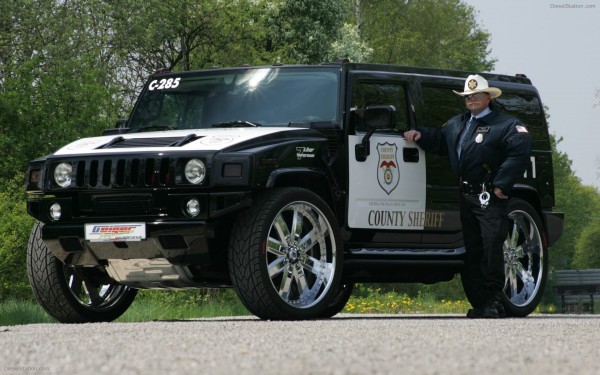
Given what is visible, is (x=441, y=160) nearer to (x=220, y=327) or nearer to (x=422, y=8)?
(x=220, y=327)

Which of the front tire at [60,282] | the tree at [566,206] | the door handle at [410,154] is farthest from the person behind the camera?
the tree at [566,206]

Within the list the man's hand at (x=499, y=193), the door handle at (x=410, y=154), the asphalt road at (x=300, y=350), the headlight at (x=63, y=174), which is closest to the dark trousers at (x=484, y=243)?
the man's hand at (x=499, y=193)

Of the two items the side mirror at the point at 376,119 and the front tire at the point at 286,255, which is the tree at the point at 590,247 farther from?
the front tire at the point at 286,255

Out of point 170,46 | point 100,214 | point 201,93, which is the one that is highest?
point 170,46

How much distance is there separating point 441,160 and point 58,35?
25820mm

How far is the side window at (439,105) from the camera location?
1193cm

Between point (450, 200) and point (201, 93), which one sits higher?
point (201, 93)

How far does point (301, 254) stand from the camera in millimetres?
10305

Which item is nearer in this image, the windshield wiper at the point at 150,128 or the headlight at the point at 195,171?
the headlight at the point at 195,171

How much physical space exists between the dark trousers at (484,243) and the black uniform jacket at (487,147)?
0.69 ft

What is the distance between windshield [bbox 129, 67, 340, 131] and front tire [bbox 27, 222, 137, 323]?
4.69 feet

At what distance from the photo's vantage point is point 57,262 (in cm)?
1084

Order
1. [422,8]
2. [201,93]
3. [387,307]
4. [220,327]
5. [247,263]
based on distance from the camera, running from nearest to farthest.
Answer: [220,327], [247,263], [201,93], [387,307], [422,8]

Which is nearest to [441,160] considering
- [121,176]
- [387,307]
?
[121,176]
